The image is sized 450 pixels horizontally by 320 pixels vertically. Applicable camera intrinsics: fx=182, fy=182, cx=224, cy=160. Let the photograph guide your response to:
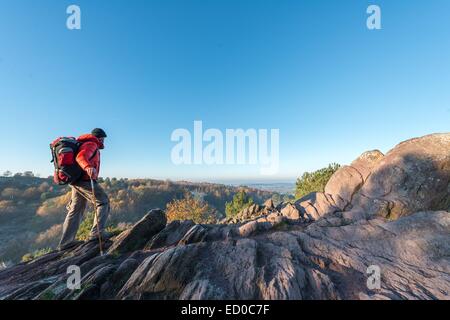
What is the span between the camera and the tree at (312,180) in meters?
37.7

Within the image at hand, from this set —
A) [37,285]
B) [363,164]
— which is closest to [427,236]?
[363,164]

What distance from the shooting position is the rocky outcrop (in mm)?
4145

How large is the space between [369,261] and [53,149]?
11012 millimetres

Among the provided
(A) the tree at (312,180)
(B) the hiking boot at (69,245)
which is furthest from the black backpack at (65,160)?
(A) the tree at (312,180)

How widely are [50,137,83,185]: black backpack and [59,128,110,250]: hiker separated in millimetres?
178

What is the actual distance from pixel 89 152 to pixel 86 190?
1.45m

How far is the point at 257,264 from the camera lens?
5109 millimetres

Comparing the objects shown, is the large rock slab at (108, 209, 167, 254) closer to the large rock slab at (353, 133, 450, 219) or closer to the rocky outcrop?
the rocky outcrop

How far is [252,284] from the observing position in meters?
4.21

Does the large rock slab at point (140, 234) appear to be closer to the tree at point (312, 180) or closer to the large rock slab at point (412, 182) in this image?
the large rock slab at point (412, 182)

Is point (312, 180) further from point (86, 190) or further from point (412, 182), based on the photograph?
point (86, 190)
